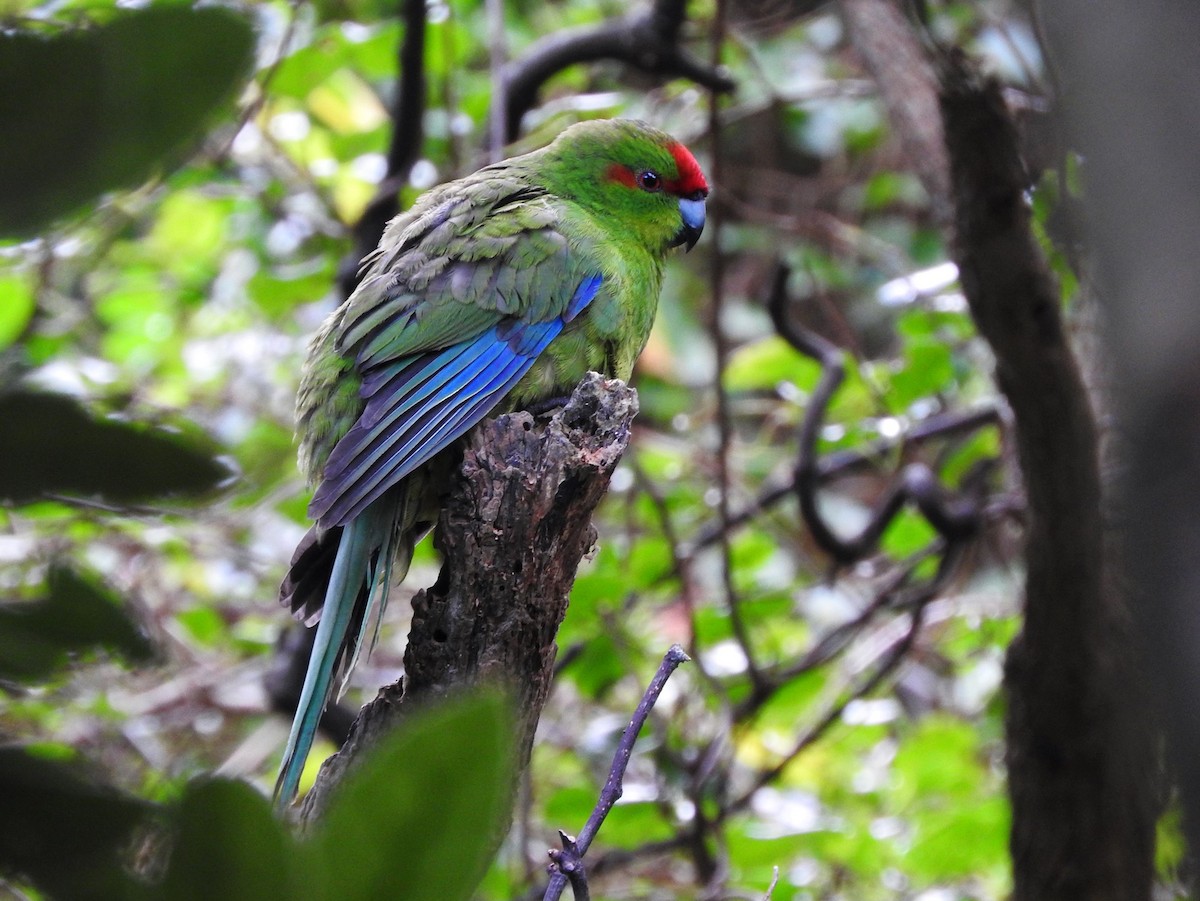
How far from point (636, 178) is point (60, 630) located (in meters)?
2.66

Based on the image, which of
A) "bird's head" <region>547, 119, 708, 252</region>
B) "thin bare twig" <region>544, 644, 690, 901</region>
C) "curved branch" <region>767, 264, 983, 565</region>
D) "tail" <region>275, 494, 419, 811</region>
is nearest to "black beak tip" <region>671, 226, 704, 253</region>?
"bird's head" <region>547, 119, 708, 252</region>

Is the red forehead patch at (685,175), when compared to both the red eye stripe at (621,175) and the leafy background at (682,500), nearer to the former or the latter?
the red eye stripe at (621,175)

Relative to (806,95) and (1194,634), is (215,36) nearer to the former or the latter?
(1194,634)

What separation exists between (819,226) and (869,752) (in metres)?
2.29

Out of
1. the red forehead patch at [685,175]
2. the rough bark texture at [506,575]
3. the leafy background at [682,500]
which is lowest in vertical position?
the leafy background at [682,500]

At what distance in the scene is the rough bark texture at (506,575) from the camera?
188 cm

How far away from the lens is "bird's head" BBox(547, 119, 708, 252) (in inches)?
122

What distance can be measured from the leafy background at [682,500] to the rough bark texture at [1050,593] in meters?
0.14

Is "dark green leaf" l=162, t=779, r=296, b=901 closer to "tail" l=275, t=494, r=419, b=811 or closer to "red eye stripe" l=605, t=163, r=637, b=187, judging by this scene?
"tail" l=275, t=494, r=419, b=811

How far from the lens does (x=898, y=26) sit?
337cm

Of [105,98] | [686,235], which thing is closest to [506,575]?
[105,98]

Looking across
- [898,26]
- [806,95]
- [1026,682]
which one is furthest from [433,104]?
[1026,682]

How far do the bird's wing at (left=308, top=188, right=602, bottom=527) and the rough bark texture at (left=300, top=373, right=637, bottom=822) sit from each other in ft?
1.20

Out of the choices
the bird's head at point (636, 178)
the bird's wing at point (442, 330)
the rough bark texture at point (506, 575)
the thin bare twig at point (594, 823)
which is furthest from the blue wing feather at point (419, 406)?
the thin bare twig at point (594, 823)
